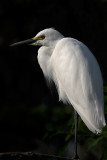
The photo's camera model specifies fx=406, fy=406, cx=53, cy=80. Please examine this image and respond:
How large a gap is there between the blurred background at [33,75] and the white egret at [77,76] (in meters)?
0.69

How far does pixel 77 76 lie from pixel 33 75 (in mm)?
4778

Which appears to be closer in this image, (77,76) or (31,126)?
(77,76)

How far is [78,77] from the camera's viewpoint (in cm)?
276

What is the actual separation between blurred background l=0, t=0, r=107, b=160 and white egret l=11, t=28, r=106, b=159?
69 cm

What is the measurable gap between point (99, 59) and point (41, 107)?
Answer: 112 inches

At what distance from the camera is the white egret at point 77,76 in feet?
8.58

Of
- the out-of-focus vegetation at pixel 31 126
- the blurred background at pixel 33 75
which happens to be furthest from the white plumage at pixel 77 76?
the out-of-focus vegetation at pixel 31 126

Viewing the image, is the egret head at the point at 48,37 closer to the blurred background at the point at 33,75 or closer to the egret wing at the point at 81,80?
the egret wing at the point at 81,80

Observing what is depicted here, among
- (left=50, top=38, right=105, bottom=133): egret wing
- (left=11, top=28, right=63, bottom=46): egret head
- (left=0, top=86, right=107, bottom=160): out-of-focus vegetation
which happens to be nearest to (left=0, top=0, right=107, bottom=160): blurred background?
(left=0, top=86, right=107, bottom=160): out-of-focus vegetation

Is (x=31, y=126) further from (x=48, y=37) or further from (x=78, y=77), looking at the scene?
(x=78, y=77)

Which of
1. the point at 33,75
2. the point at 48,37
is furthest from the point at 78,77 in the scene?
the point at 33,75

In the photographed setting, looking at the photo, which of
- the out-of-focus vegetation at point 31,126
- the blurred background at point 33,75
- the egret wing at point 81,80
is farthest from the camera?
the out-of-focus vegetation at point 31,126

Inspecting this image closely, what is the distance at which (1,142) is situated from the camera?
19.5 ft

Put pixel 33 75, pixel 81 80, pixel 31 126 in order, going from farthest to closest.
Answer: pixel 33 75 → pixel 31 126 → pixel 81 80
